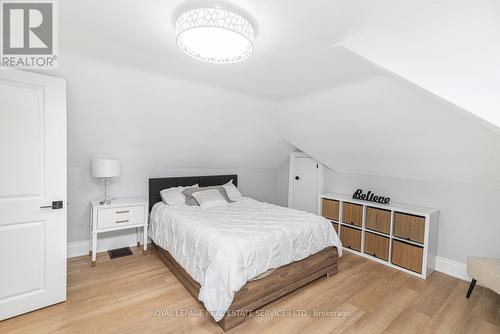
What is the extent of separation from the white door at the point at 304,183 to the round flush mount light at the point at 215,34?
Result: 10.3ft

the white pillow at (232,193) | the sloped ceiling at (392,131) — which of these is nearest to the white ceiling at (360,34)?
the sloped ceiling at (392,131)

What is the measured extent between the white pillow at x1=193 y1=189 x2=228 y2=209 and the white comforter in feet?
0.34

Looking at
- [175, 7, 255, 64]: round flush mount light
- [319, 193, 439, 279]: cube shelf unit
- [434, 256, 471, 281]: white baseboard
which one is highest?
[175, 7, 255, 64]: round flush mount light

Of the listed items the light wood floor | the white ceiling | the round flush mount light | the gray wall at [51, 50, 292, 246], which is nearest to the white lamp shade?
the gray wall at [51, 50, 292, 246]

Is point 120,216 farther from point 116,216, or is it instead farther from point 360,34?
point 360,34

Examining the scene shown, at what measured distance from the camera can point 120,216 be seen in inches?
118

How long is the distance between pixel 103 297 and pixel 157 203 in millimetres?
1392

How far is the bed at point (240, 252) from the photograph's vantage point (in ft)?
6.36

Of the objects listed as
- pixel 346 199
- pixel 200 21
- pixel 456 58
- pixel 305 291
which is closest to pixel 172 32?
pixel 200 21

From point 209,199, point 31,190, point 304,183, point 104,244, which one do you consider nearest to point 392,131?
point 304,183

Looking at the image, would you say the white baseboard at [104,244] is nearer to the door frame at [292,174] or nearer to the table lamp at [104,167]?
the table lamp at [104,167]

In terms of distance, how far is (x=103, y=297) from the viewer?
2.27 m

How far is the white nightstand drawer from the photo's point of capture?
2.89 m

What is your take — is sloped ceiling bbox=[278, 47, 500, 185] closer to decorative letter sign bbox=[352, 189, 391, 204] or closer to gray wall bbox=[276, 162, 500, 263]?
gray wall bbox=[276, 162, 500, 263]
